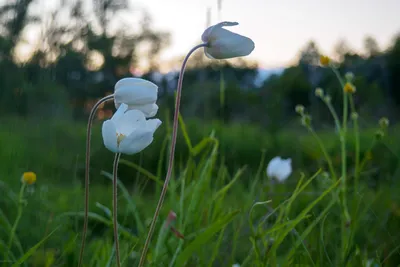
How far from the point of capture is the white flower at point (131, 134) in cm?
52

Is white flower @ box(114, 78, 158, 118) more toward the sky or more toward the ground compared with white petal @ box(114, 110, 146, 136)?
more toward the sky

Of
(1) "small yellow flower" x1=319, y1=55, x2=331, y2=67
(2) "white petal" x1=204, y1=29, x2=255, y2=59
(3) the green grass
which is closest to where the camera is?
(2) "white petal" x1=204, y1=29, x2=255, y2=59

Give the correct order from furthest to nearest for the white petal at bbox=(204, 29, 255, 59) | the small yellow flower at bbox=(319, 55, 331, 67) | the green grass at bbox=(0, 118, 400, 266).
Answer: the small yellow flower at bbox=(319, 55, 331, 67)
the green grass at bbox=(0, 118, 400, 266)
the white petal at bbox=(204, 29, 255, 59)

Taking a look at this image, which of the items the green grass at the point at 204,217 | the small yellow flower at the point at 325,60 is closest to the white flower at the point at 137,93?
the green grass at the point at 204,217

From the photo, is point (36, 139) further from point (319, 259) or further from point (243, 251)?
point (319, 259)

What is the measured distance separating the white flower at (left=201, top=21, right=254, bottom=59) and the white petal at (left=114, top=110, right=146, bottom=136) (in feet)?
0.35

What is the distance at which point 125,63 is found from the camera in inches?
322

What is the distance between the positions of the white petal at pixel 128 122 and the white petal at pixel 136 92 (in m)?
0.03

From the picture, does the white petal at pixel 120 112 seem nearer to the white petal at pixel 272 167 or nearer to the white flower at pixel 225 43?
the white flower at pixel 225 43

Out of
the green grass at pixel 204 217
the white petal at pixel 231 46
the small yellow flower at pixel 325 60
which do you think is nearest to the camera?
the white petal at pixel 231 46

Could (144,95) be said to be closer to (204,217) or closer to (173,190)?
(173,190)

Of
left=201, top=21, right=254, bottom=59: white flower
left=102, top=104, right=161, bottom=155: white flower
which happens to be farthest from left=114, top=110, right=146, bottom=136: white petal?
left=201, top=21, right=254, bottom=59: white flower

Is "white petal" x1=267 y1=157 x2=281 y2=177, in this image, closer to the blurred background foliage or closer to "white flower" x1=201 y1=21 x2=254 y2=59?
the blurred background foliage

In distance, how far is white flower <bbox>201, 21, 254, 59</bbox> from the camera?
52 cm
